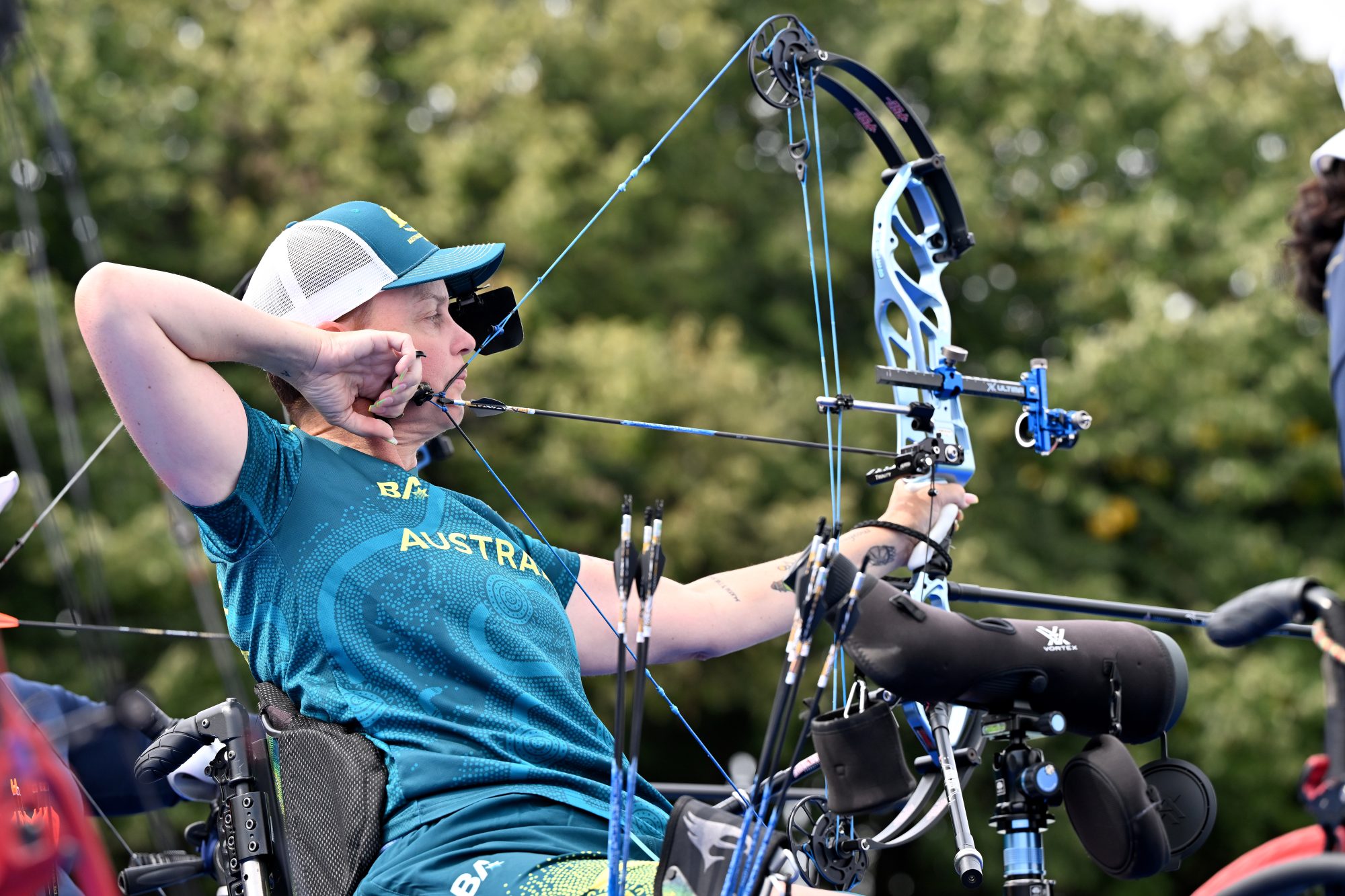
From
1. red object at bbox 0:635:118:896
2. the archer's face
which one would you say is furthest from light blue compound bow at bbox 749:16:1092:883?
red object at bbox 0:635:118:896

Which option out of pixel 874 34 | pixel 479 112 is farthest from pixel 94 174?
pixel 874 34

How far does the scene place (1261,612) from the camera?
1.68m

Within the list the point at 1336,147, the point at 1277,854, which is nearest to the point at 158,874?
the point at 1277,854

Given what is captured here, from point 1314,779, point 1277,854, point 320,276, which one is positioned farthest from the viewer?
point 320,276

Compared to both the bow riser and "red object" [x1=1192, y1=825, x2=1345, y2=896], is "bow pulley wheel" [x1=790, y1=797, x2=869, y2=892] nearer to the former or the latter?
the bow riser

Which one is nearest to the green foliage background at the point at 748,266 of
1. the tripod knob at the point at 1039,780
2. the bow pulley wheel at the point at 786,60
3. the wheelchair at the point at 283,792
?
the bow pulley wheel at the point at 786,60

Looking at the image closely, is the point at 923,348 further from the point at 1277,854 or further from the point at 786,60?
the point at 1277,854

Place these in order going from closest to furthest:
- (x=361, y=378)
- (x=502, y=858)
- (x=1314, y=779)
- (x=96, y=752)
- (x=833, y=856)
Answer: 1. (x=1314, y=779)
2. (x=502, y=858)
3. (x=361, y=378)
4. (x=833, y=856)
5. (x=96, y=752)

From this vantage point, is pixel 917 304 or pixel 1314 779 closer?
pixel 1314 779

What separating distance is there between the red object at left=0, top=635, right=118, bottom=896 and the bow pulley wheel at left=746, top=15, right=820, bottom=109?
2.17 meters

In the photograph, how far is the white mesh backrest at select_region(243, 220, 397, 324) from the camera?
8.31 feet

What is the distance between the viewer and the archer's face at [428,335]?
2.57 m

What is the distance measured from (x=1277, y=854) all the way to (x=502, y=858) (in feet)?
3.30

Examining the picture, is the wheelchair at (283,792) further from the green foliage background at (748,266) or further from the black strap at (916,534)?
the green foliage background at (748,266)
